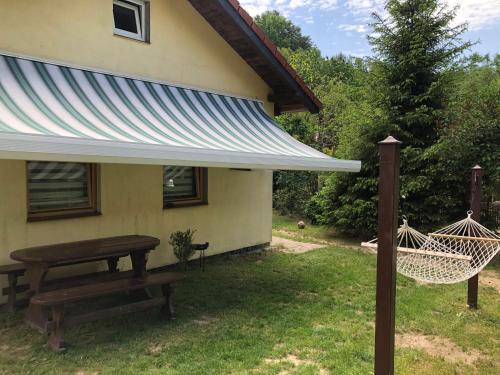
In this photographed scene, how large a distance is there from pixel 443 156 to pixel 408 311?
20.9 feet

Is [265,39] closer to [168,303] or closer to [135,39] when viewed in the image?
[135,39]

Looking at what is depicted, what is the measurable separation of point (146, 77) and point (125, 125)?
285cm

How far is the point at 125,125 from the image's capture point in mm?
6055

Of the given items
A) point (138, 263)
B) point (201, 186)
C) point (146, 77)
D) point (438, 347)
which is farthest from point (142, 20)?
point (438, 347)

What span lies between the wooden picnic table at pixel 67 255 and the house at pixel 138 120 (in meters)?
0.84

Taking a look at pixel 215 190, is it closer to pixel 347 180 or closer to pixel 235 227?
pixel 235 227

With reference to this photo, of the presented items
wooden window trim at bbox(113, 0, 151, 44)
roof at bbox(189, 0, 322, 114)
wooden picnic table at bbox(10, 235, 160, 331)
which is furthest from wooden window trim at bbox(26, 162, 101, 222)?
roof at bbox(189, 0, 322, 114)

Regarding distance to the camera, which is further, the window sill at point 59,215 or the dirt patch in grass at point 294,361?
the window sill at point 59,215

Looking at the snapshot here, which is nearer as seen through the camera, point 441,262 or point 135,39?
point 441,262

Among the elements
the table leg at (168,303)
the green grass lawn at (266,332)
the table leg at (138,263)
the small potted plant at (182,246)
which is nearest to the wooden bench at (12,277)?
the green grass lawn at (266,332)

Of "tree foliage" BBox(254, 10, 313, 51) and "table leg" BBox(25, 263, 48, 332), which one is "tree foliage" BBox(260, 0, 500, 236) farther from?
"tree foliage" BBox(254, 10, 313, 51)

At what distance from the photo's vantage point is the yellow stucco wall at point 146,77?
272 inches

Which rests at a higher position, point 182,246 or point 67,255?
point 67,255

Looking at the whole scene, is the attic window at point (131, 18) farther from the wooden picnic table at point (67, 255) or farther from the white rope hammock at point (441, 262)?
the white rope hammock at point (441, 262)
